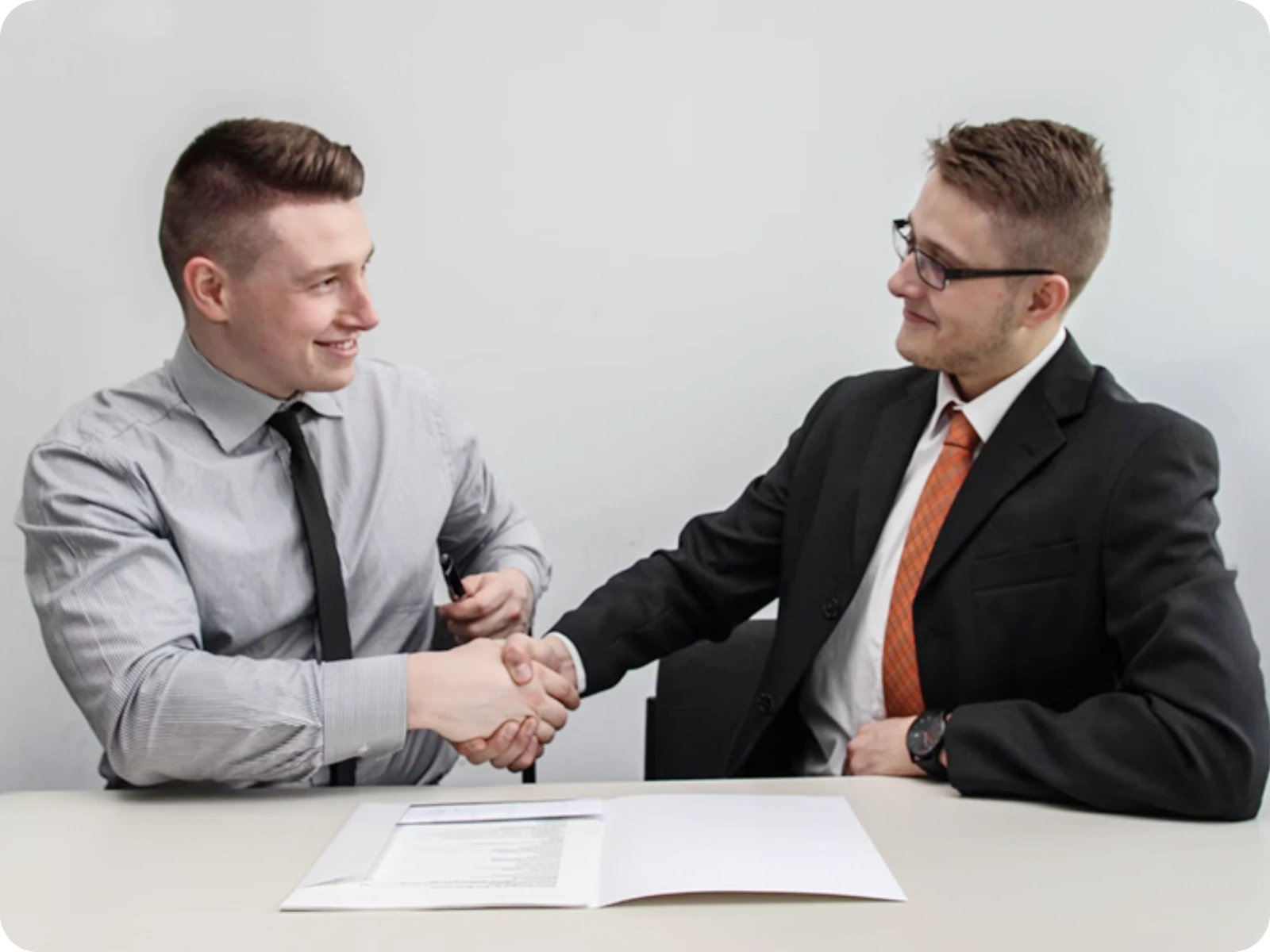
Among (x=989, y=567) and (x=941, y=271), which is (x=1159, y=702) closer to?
(x=989, y=567)

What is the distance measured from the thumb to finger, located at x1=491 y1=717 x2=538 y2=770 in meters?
0.06

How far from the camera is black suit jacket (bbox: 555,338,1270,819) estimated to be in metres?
1.52

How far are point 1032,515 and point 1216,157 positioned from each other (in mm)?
1328

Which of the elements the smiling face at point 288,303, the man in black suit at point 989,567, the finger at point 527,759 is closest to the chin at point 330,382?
the smiling face at point 288,303

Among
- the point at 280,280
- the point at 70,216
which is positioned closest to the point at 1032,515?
the point at 280,280

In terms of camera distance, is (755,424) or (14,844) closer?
(14,844)

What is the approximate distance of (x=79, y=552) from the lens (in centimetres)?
163

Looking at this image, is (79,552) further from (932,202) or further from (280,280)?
(932,202)

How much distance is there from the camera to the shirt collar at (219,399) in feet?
6.07

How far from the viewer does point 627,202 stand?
8.84ft

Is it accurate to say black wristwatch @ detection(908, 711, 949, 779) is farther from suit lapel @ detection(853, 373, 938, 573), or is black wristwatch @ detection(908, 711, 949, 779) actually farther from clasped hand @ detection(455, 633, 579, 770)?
clasped hand @ detection(455, 633, 579, 770)

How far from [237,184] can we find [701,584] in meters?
1.04

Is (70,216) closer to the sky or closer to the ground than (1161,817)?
closer to the sky

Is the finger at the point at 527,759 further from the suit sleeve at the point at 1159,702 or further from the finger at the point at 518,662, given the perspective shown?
the suit sleeve at the point at 1159,702
